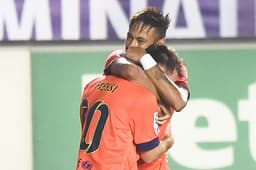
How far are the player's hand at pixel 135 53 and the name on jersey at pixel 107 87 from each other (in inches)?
6.7

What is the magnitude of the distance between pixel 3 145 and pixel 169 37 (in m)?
1.31

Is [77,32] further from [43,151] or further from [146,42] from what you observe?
[146,42]

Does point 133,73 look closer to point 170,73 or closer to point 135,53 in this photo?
point 135,53

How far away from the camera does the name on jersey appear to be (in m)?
3.91

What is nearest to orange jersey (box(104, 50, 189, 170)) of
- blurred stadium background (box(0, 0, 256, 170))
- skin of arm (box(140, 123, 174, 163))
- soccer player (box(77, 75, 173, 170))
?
skin of arm (box(140, 123, 174, 163))

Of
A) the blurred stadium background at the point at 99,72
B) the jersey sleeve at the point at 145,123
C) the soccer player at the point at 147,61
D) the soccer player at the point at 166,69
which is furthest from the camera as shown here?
the blurred stadium background at the point at 99,72

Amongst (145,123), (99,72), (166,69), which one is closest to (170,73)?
(166,69)

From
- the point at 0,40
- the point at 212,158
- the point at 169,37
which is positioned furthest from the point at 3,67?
the point at 212,158

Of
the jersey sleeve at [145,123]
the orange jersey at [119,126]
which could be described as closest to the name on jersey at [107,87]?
the orange jersey at [119,126]

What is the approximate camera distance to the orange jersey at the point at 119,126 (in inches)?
151

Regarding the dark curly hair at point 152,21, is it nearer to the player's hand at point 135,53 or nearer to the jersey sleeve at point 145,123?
the player's hand at point 135,53

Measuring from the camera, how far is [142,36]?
3975 mm

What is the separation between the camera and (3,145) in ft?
19.3

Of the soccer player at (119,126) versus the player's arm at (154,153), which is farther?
the player's arm at (154,153)
